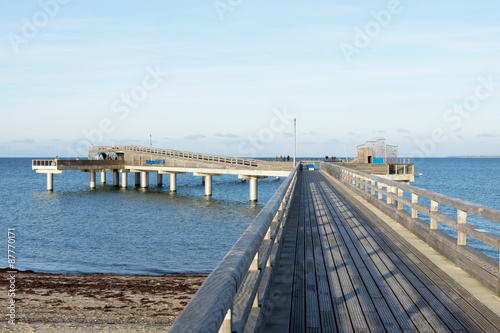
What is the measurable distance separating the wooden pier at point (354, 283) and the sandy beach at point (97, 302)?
4.54m

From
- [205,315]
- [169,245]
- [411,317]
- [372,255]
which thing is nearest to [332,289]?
[411,317]

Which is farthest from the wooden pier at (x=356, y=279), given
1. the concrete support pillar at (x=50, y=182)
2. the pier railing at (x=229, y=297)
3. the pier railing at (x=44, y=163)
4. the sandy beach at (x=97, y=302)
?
the concrete support pillar at (x=50, y=182)

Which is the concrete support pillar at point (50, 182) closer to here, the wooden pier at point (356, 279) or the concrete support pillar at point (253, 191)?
the concrete support pillar at point (253, 191)

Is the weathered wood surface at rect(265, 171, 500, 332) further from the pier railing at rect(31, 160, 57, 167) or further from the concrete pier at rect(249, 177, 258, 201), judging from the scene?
the pier railing at rect(31, 160, 57, 167)

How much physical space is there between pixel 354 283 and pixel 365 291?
0.39 metres

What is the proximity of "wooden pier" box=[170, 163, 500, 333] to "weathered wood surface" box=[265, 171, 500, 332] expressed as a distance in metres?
0.01

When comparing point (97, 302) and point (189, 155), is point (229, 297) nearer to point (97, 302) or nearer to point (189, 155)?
point (97, 302)

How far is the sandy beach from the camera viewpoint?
36.0 feet

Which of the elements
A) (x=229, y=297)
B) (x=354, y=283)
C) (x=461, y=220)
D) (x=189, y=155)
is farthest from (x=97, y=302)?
(x=189, y=155)

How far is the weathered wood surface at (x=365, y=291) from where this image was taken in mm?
4555

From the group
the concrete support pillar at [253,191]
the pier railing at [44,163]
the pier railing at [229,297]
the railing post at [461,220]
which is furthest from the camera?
the pier railing at [44,163]

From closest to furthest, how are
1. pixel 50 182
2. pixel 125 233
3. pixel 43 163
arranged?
pixel 125 233, pixel 43 163, pixel 50 182

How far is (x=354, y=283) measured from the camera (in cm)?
613

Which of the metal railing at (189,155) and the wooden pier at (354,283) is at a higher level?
the metal railing at (189,155)
